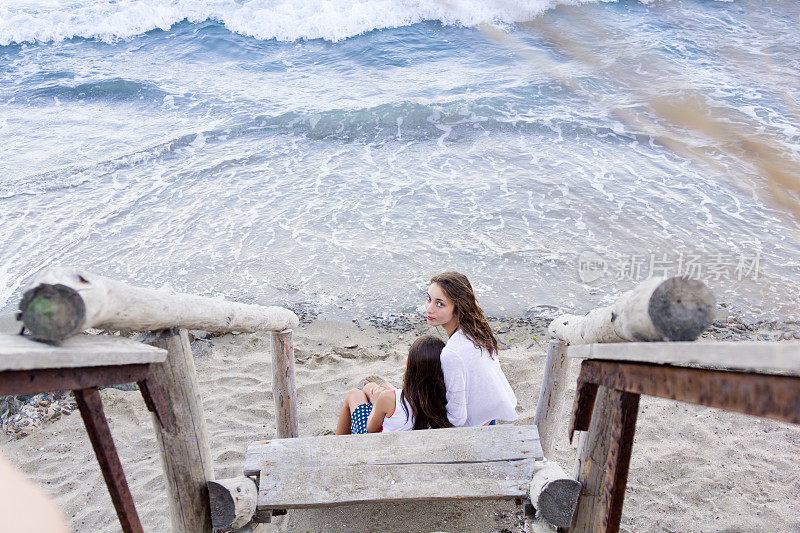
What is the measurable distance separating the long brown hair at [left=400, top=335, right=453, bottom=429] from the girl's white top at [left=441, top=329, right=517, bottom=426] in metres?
0.04

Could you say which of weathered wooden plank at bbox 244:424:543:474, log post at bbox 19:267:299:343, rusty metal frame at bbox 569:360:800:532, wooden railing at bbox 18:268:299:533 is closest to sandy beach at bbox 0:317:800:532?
weathered wooden plank at bbox 244:424:543:474

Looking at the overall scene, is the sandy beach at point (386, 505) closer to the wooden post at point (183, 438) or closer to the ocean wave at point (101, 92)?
the wooden post at point (183, 438)

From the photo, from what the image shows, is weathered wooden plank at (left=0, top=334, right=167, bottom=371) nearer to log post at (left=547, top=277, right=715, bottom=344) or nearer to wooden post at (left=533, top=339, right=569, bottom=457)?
log post at (left=547, top=277, right=715, bottom=344)

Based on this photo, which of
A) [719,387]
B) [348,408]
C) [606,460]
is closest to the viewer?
[719,387]

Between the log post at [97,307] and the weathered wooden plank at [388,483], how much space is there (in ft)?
2.89

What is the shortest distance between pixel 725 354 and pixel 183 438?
2.08m

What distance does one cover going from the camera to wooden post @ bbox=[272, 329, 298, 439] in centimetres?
374

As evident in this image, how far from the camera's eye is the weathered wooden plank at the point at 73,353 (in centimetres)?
133

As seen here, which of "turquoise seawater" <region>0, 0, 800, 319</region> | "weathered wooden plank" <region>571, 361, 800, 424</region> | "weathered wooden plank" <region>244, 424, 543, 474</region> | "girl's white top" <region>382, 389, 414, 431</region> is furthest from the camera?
"turquoise seawater" <region>0, 0, 800, 319</region>

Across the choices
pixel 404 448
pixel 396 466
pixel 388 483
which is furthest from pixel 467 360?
pixel 388 483

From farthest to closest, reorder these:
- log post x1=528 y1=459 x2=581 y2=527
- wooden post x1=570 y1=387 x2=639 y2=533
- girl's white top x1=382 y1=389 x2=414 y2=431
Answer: girl's white top x1=382 y1=389 x2=414 y2=431
log post x1=528 y1=459 x2=581 y2=527
wooden post x1=570 y1=387 x2=639 y2=533

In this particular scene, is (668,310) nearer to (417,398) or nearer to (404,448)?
(404,448)

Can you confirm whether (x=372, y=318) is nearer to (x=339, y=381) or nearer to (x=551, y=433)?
(x=339, y=381)

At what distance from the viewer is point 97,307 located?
1.51m
